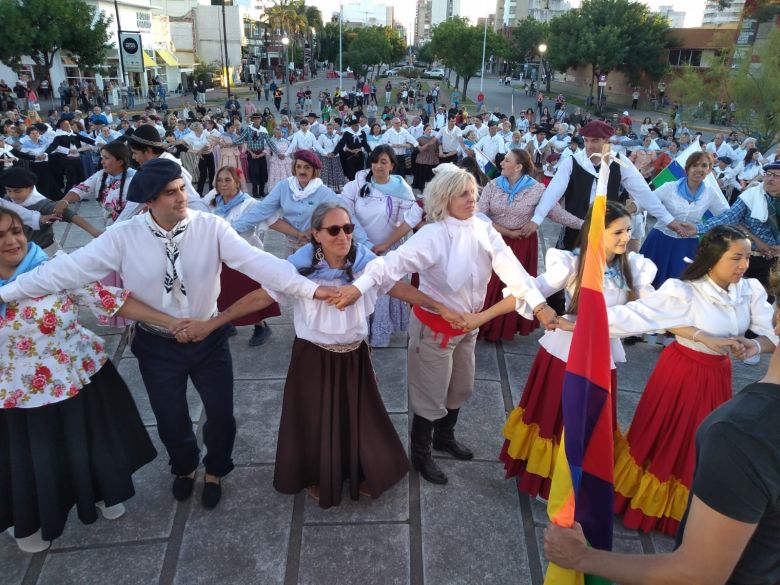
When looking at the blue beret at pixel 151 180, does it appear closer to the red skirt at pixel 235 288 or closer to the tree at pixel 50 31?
the red skirt at pixel 235 288

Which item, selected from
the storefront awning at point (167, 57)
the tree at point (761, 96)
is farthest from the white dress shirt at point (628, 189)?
the storefront awning at point (167, 57)

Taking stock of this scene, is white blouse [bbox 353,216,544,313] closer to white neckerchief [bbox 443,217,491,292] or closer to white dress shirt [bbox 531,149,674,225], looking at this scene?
white neckerchief [bbox 443,217,491,292]

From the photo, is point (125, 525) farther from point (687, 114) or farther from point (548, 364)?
point (687, 114)

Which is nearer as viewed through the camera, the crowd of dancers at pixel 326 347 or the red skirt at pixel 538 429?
the crowd of dancers at pixel 326 347

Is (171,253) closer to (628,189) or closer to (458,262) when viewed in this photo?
(458,262)

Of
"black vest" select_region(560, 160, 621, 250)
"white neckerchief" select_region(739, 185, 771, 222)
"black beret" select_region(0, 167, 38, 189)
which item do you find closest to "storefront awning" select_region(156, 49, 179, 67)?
"black beret" select_region(0, 167, 38, 189)

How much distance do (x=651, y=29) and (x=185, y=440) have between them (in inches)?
1998

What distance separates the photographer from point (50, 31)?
29.9 metres

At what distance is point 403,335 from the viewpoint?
5969 mm

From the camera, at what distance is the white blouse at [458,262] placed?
3.27 m

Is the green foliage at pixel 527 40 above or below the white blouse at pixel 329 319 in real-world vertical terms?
above

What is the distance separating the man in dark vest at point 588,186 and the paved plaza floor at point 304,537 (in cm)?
251

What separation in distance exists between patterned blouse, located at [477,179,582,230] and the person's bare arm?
431cm

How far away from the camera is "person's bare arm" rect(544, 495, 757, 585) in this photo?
1.28m
